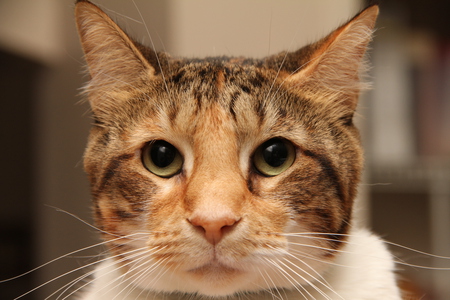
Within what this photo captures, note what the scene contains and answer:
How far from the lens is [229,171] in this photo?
680 millimetres

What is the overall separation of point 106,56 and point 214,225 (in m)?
0.38

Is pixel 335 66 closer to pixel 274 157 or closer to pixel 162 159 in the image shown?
pixel 274 157

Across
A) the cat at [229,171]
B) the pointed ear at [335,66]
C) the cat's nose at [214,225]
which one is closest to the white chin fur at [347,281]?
the cat at [229,171]

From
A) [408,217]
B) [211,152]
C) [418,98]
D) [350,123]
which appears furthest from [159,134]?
[408,217]

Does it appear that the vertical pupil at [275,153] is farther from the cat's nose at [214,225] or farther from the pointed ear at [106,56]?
the pointed ear at [106,56]

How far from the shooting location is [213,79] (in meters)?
0.80

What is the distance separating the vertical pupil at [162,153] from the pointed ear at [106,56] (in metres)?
0.15

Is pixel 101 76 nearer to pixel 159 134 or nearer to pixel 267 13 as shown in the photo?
pixel 159 134

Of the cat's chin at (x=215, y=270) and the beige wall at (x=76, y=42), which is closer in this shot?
the cat's chin at (x=215, y=270)

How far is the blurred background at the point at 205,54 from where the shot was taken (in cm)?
84

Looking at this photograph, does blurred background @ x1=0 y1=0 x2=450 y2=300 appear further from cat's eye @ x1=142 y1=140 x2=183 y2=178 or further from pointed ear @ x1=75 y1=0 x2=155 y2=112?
cat's eye @ x1=142 y1=140 x2=183 y2=178

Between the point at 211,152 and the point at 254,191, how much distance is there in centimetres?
9

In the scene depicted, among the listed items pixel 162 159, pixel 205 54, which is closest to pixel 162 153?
pixel 162 159

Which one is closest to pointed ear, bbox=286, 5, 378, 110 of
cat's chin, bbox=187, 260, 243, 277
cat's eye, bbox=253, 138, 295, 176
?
cat's eye, bbox=253, 138, 295, 176
